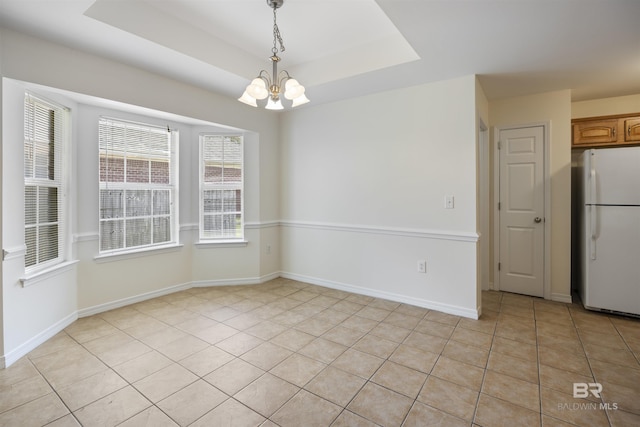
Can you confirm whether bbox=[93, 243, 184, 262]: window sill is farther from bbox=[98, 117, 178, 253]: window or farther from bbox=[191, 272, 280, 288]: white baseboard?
bbox=[191, 272, 280, 288]: white baseboard

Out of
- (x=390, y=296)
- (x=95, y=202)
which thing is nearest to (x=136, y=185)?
(x=95, y=202)

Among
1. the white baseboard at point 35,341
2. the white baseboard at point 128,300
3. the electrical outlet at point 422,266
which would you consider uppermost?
the electrical outlet at point 422,266

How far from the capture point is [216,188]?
4.14 meters

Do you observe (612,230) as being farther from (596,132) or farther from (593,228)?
(596,132)

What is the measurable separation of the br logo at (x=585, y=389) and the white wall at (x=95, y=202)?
3.49 meters

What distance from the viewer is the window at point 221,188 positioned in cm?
409

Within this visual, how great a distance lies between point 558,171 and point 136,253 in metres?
5.13

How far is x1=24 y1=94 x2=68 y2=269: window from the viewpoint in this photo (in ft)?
8.23

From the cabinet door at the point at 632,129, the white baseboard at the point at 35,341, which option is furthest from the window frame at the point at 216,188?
the cabinet door at the point at 632,129

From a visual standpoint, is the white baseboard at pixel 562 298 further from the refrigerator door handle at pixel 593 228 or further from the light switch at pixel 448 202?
the light switch at pixel 448 202

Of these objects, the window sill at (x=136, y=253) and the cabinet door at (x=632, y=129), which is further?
the cabinet door at (x=632, y=129)

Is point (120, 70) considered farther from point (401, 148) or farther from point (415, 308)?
point (415, 308)

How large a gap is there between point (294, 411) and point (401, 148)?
2.80 m

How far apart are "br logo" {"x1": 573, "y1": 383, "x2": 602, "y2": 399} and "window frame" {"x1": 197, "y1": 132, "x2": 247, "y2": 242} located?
12.0ft
